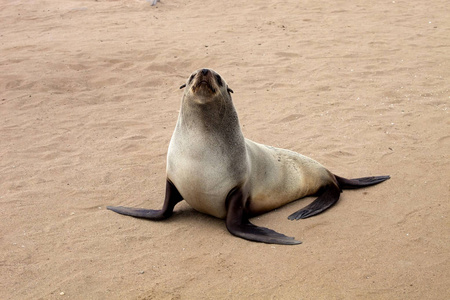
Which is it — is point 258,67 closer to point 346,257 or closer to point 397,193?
point 397,193

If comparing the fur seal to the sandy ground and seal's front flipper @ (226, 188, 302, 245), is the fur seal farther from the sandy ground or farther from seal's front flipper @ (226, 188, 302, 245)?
the sandy ground

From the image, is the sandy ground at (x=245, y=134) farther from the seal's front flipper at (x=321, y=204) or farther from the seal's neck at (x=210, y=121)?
the seal's neck at (x=210, y=121)

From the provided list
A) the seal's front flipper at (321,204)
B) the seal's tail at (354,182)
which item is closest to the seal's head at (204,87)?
the seal's front flipper at (321,204)

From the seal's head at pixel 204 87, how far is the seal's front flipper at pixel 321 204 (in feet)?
3.57

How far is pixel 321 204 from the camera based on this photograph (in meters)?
4.27

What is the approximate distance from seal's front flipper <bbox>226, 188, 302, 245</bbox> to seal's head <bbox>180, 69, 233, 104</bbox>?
705mm

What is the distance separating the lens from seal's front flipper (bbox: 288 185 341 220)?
410 centimetres

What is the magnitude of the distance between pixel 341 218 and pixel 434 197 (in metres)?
0.84

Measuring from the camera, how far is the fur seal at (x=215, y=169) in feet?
12.6

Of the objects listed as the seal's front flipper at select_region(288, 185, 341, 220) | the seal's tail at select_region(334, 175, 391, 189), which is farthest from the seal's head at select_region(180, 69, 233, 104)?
the seal's tail at select_region(334, 175, 391, 189)

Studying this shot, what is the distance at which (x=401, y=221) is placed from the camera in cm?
390

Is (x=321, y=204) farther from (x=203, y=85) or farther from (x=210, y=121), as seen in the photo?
(x=203, y=85)

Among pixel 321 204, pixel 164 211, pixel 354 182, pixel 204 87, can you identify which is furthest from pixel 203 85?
pixel 354 182

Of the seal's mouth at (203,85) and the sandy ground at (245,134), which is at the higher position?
the seal's mouth at (203,85)
